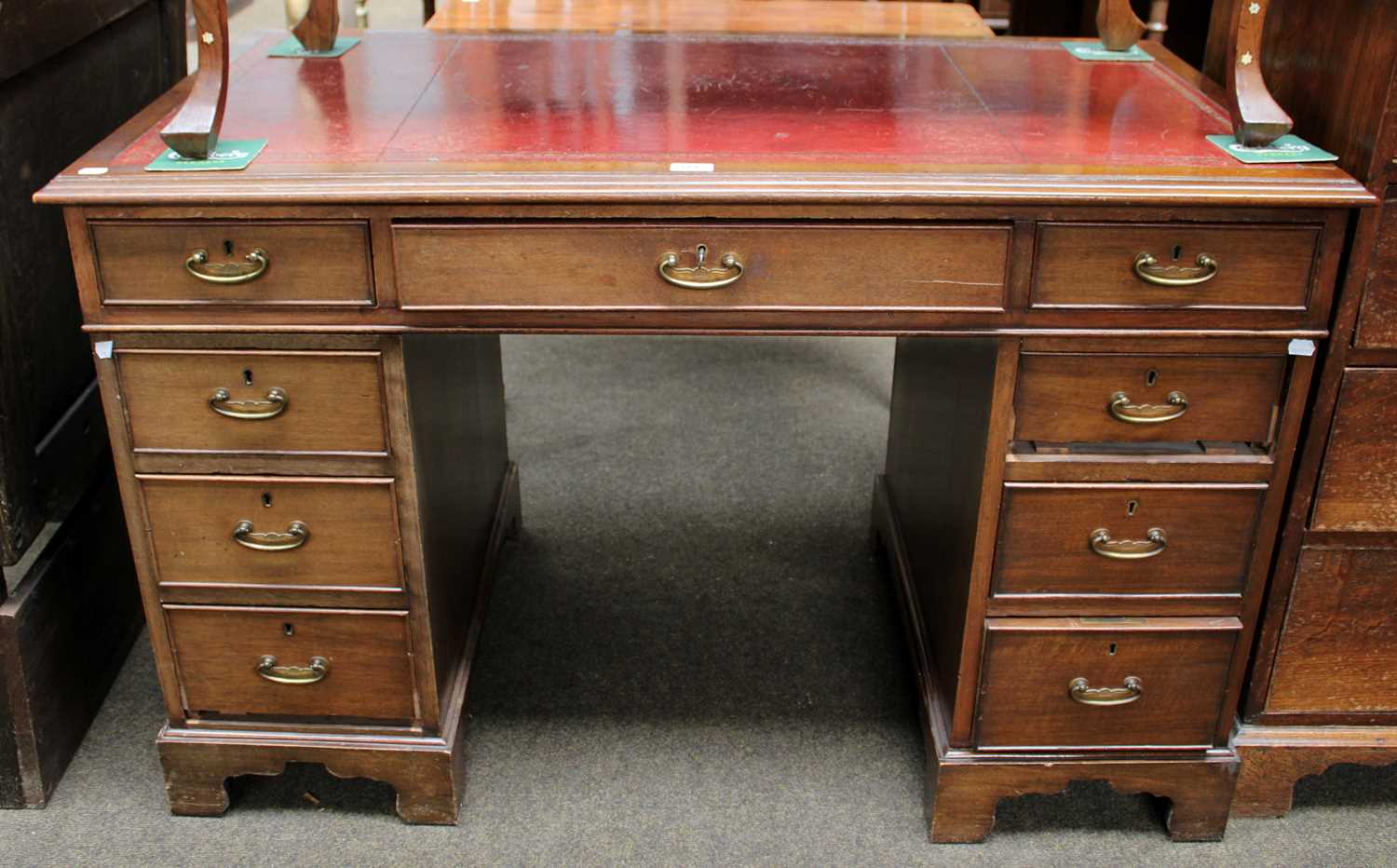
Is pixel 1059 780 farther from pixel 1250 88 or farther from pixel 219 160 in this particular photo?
pixel 219 160

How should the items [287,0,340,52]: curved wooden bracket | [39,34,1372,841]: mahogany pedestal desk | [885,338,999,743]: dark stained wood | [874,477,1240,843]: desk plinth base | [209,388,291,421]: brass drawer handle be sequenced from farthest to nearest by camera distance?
[287,0,340,52]: curved wooden bracket
[874,477,1240,843]: desk plinth base
[885,338,999,743]: dark stained wood
[209,388,291,421]: brass drawer handle
[39,34,1372,841]: mahogany pedestal desk

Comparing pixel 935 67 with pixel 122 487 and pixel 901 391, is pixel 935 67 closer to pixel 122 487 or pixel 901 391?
pixel 901 391

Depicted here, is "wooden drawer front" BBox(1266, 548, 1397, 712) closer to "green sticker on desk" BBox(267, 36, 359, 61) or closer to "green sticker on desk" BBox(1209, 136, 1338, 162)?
"green sticker on desk" BBox(1209, 136, 1338, 162)

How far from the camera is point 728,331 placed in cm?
147

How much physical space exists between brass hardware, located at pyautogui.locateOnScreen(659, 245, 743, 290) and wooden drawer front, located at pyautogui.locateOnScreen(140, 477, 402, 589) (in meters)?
0.44

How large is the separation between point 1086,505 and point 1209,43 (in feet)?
2.72

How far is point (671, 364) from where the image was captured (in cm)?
319

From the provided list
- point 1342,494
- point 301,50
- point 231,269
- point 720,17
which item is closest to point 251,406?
point 231,269

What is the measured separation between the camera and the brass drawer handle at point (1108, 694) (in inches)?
65.8

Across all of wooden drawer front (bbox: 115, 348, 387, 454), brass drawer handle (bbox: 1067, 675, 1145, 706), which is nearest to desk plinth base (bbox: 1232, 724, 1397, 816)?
brass drawer handle (bbox: 1067, 675, 1145, 706)

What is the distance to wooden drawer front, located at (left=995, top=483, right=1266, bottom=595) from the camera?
5.13ft

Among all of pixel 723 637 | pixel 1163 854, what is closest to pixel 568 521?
pixel 723 637

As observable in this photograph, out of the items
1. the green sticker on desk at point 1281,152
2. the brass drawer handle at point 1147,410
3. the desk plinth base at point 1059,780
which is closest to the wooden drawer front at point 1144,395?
the brass drawer handle at point 1147,410

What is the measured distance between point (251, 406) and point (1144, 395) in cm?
106
